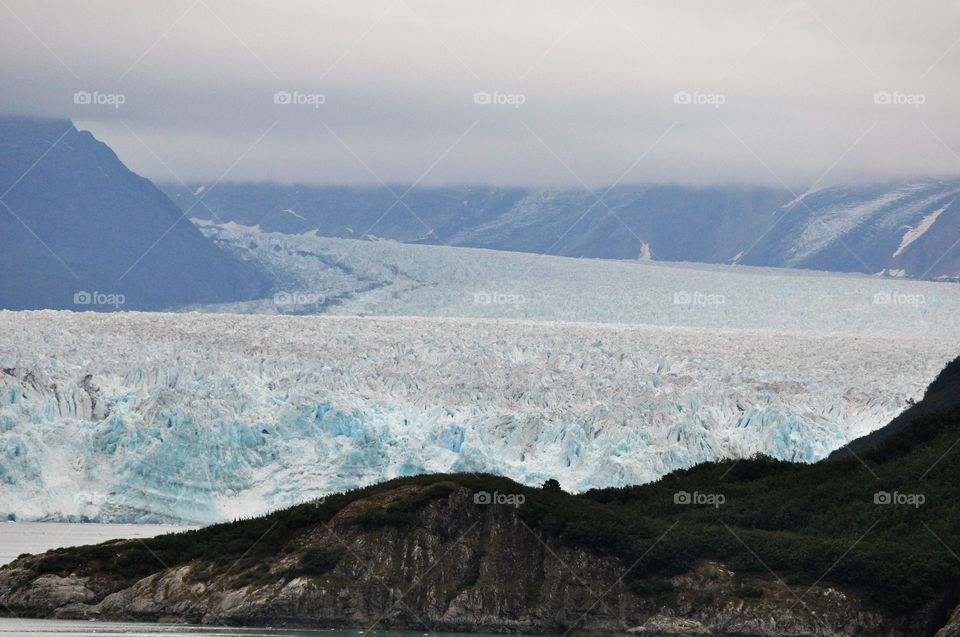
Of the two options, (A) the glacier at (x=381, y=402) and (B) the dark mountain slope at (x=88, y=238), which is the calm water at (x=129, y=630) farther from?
(B) the dark mountain slope at (x=88, y=238)

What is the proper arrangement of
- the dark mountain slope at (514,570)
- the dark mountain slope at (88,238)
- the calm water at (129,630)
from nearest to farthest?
1. the calm water at (129,630)
2. the dark mountain slope at (514,570)
3. the dark mountain slope at (88,238)

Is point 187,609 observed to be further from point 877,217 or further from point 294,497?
Result: point 877,217

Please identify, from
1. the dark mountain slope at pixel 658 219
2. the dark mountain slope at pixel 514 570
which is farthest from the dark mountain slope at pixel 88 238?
the dark mountain slope at pixel 514 570

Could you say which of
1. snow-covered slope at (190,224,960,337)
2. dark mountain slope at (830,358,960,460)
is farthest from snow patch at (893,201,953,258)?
dark mountain slope at (830,358,960,460)

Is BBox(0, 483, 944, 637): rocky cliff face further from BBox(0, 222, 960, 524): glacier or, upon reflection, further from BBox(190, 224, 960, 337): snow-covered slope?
BBox(190, 224, 960, 337): snow-covered slope

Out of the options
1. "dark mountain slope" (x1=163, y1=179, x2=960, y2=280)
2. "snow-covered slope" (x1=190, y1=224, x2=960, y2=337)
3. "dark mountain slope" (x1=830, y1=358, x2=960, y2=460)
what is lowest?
"dark mountain slope" (x1=830, y1=358, x2=960, y2=460)

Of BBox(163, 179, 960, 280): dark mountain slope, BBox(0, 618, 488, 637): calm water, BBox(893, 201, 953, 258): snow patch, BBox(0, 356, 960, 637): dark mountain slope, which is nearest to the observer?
BBox(0, 618, 488, 637): calm water
